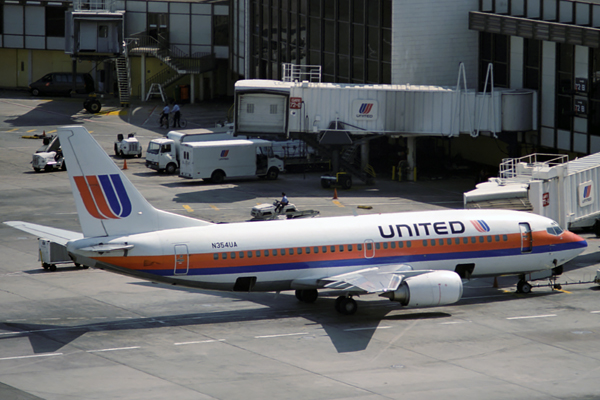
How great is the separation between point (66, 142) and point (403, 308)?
16.9m

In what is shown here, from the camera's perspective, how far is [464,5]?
73438mm

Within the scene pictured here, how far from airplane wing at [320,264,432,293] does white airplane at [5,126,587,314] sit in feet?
0.16

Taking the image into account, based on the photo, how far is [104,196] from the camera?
121 feet

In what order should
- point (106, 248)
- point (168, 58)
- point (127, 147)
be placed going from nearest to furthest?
point (106, 248)
point (127, 147)
point (168, 58)

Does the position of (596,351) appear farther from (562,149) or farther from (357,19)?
(357,19)

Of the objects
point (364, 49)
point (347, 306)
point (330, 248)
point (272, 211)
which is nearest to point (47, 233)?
point (330, 248)

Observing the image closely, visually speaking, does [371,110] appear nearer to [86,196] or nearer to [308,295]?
[308,295]

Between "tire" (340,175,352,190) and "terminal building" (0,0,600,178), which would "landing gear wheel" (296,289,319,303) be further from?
"terminal building" (0,0,600,178)

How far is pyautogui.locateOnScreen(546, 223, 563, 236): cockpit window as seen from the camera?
1716 inches

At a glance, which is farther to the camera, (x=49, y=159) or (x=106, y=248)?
(x=49, y=159)

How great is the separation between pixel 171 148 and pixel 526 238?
4034cm

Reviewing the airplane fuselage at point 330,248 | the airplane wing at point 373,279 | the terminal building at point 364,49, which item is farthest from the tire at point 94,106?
the airplane wing at point 373,279

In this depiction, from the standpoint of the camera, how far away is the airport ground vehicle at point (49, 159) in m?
75.0

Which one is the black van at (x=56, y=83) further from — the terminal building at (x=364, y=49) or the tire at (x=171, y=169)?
the tire at (x=171, y=169)
